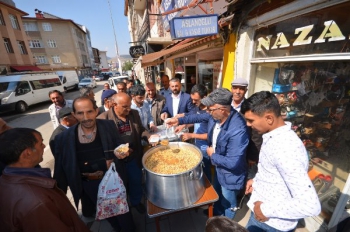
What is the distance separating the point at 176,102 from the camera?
3.97 m

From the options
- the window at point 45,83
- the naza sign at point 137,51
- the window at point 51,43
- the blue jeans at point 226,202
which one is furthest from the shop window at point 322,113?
the window at point 51,43

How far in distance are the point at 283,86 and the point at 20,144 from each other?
13.4 feet

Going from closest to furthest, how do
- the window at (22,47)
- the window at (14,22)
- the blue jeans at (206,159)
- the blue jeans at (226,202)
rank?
1. the blue jeans at (226,202)
2. the blue jeans at (206,159)
3. the window at (14,22)
4. the window at (22,47)

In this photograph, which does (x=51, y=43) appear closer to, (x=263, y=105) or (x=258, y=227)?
(x=263, y=105)

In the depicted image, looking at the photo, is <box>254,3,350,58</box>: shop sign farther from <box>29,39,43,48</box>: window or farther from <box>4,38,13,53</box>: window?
<box>29,39,43,48</box>: window

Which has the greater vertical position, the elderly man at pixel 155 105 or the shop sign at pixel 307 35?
the shop sign at pixel 307 35

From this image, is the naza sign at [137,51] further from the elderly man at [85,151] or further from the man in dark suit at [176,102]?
the elderly man at [85,151]

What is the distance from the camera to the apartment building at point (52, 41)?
107 feet

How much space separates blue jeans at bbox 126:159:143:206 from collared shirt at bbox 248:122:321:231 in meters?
1.93

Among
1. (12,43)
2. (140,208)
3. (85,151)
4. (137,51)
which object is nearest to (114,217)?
(140,208)

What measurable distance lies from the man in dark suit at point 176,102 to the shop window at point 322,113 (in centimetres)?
185

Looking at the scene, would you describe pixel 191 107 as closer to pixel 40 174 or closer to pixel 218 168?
pixel 218 168

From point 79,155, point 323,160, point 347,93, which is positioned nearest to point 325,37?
point 347,93

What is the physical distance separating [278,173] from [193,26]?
270 centimetres
